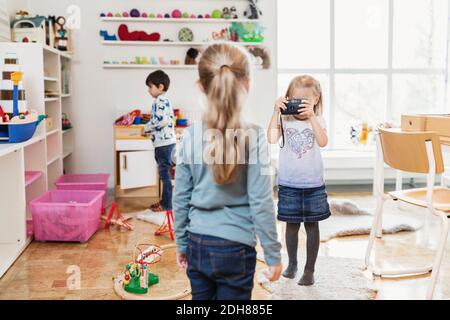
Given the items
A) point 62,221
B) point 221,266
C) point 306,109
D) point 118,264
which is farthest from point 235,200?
point 62,221

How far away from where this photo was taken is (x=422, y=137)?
2471 millimetres

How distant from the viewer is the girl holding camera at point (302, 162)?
8.54 ft

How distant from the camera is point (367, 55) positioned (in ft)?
18.8

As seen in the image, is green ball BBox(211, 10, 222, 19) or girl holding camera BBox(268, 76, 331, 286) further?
green ball BBox(211, 10, 222, 19)

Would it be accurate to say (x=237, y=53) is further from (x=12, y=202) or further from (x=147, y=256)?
(x=12, y=202)

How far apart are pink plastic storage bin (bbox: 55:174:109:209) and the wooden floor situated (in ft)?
1.39

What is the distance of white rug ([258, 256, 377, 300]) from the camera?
2.56 meters

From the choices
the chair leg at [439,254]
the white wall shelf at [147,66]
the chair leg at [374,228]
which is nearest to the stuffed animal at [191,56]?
the white wall shelf at [147,66]

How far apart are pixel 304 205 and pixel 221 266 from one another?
1.15 metres

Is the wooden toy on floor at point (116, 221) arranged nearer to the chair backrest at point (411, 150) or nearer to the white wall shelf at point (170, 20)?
the chair backrest at point (411, 150)

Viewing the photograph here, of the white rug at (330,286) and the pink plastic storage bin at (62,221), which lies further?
the pink plastic storage bin at (62,221)

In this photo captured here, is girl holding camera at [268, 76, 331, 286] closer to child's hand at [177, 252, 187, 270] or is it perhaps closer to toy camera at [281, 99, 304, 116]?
toy camera at [281, 99, 304, 116]

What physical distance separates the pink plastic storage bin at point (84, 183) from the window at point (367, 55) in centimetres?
205

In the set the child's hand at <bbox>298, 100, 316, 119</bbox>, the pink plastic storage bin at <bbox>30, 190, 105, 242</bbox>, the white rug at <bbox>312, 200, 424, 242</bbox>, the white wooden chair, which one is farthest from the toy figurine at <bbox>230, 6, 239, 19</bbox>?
the child's hand at <bbox>298, 100, 316, 119</bbox>
